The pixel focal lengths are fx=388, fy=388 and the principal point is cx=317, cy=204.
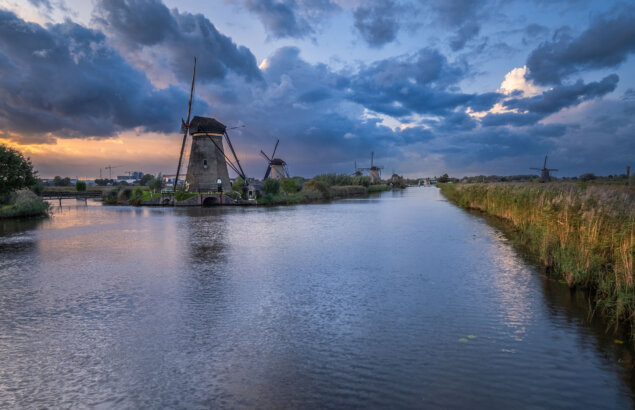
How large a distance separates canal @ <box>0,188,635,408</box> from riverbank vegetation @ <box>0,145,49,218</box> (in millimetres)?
24163

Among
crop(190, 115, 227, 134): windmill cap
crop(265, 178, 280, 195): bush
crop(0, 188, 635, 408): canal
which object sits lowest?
crop(0, 188, 635, 408): canal

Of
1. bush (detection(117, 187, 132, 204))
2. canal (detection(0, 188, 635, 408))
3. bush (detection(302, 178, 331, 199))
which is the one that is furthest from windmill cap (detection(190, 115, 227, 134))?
canal (detection(0, 188, 635, 408))

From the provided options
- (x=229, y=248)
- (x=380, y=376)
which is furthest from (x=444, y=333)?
(x=229, y=248)

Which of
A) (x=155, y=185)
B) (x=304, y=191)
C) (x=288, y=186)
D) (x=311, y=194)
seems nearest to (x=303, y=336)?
(x=288, y=186)

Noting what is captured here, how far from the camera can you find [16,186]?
34.6 m

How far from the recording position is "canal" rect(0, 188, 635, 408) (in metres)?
5.04

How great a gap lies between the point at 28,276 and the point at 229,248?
7130mm

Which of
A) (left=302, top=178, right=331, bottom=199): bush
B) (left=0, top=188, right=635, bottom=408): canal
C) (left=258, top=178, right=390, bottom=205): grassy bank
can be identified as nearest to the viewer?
(left=0, top=188, right=635, bottom=408): canal

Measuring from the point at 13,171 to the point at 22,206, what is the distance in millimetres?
3124

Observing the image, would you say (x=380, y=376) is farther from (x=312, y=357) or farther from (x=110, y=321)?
(x=110, y=321)

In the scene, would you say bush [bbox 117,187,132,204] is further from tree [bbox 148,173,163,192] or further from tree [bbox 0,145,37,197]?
tree [bbox 0,145,37,197]

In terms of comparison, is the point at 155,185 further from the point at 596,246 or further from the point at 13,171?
the point at 596,246

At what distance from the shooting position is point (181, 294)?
32.1 ft

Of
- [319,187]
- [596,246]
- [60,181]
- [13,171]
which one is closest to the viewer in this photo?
[596,246]
